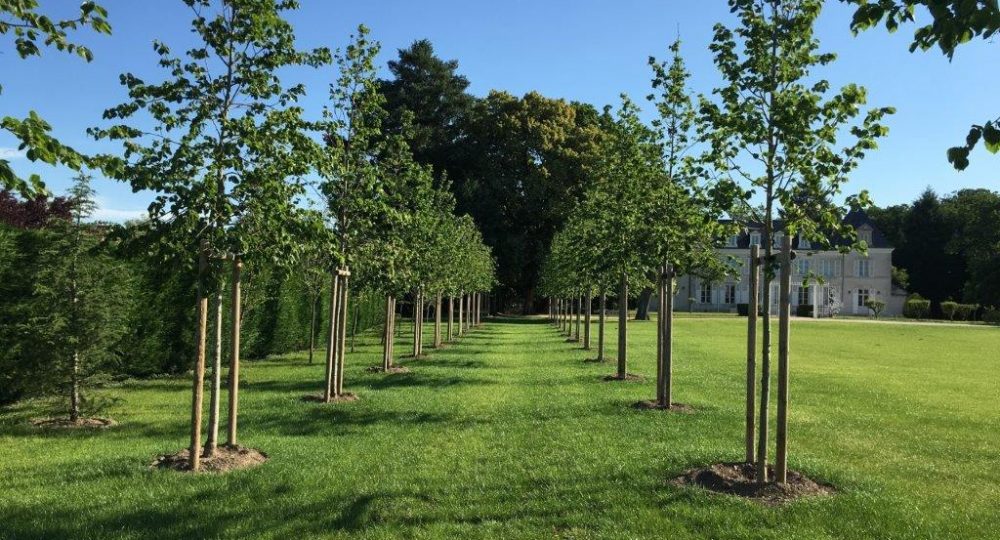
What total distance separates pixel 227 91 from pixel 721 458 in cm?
630

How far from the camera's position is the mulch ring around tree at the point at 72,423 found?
8.83 metres

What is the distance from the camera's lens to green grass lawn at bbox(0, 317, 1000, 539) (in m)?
5.14

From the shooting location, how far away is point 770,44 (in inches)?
261

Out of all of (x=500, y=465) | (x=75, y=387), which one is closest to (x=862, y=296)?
(x=500, y=465)

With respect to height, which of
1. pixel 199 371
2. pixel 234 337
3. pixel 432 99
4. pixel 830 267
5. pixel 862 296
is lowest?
pixel 199 371

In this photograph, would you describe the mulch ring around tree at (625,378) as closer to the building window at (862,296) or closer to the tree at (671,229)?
the tree at (671,229)

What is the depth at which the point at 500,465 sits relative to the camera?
22.9ft

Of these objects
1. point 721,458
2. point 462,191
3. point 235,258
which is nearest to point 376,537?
point 235,258

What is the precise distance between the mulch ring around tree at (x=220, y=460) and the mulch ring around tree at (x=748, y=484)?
409 centimetres

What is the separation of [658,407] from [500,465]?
4.31 metres

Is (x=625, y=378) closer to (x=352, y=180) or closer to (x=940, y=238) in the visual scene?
(x=352, y=180)

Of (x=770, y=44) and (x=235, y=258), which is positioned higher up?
(x=770, y=44)

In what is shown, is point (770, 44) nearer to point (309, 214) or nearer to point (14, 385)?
point (309, 214)

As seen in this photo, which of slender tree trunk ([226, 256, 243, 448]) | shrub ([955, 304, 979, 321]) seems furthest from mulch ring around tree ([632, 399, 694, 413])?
shrub ([955, 304, 979, 321])
